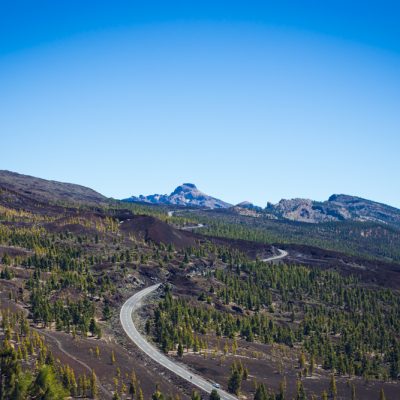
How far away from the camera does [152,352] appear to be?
10662 centimetres

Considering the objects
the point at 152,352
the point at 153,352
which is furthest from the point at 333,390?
the point at 152,352

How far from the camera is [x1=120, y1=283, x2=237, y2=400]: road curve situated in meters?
89.4

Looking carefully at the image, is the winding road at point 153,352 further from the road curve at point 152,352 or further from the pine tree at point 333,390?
the pine tree at point 333,390

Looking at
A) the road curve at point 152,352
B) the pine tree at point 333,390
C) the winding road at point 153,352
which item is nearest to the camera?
the winding road at point 153,352

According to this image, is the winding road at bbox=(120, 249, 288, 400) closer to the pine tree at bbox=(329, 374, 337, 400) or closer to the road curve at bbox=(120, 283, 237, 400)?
the road curve at bbox=(120, 283, 237, 400)

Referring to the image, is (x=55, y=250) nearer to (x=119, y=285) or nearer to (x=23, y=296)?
(x=119, y=285)

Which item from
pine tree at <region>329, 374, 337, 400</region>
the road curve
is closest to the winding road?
the road curve

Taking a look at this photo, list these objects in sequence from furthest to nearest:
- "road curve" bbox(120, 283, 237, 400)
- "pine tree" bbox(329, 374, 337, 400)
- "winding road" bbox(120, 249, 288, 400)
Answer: "pine tree" bbox(329, 374, 337, 400) → "road curve" bbox(120, 283, 237, 400) → "winding road" bbox(120, 249, 288, 400)

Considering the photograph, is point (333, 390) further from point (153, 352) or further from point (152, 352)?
point (152, 352)

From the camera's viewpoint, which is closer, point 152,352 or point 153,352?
point 152,352

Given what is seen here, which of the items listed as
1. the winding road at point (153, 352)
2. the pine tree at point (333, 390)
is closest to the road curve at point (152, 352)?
the winding road at point (153, 352)

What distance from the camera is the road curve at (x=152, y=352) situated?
8944 cm

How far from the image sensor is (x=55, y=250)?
189875mm

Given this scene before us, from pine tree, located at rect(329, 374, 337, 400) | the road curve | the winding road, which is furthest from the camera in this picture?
pine tree, located at rect(329, 374, 337, 400)
